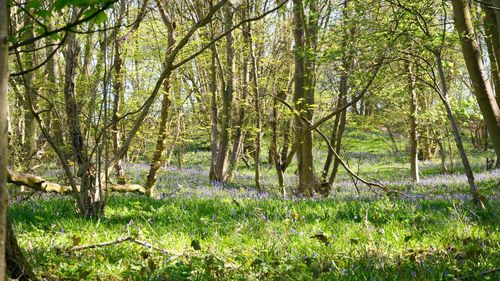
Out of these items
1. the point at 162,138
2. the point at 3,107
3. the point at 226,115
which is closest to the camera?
the point at 3,107

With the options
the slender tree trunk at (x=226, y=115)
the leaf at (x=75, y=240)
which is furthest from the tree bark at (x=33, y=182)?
the slender tree trunk at (x=226, y=115)

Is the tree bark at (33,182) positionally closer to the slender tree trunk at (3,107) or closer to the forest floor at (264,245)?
the forest floor at (264,245)

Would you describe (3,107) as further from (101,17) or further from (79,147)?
(79,147)

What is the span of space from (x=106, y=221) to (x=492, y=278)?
3.74 m

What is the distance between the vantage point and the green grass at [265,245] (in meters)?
3.21

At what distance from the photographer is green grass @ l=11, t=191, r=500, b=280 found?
321 cm

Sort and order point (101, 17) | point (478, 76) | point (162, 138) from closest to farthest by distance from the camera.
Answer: point (101, 17) < point (478, 76) < point (162, 138)

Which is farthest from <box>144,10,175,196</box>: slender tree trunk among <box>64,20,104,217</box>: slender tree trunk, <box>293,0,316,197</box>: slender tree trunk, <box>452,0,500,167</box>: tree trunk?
<box>452,0,500,167</box>: tree trunk

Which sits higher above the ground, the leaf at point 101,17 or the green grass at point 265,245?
the leaf at point 101,17

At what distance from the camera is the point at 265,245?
3.83 m

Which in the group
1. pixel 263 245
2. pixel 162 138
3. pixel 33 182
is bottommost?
pixel 263 245

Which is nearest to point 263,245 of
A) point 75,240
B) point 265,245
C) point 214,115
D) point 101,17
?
point 265,245

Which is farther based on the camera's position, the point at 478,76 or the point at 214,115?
the point at 214,115

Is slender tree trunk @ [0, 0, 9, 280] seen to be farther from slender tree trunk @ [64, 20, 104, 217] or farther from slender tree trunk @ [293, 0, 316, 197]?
slender tree trunk @ [293, 0, 316, 197]
